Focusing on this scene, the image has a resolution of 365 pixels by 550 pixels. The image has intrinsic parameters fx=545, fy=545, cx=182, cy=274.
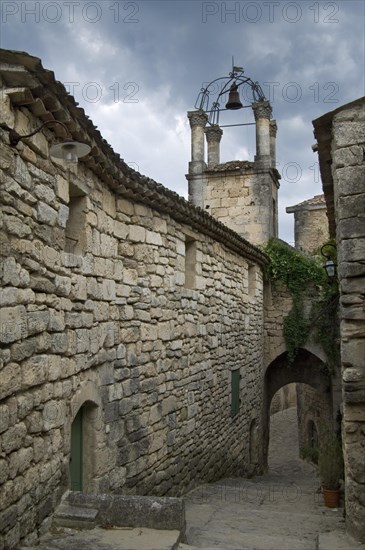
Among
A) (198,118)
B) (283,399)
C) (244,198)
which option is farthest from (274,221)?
(283,399)

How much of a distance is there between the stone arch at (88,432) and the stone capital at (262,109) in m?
10.9

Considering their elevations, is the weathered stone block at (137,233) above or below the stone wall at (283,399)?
above

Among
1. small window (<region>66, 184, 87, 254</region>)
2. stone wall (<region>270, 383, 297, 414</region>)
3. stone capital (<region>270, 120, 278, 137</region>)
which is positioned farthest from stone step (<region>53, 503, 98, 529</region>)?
stone wall (<region>270, 383, 297, 414</region>)

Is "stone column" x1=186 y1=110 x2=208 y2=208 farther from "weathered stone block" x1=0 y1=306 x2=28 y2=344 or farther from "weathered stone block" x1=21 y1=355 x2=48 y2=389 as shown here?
"weathered stone block" x1=0 y1=306 x2=28 y2=344

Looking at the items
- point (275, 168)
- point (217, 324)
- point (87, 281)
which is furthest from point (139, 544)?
point (275, 168)

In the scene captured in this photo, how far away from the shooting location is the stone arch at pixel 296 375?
1369 cm

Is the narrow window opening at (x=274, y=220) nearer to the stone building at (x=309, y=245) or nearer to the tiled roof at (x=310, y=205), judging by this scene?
the stone building at (x=309, y=245)

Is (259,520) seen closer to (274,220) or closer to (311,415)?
(274,220)

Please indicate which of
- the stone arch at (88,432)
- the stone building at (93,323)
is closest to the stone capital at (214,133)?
the stone building at (93,323)

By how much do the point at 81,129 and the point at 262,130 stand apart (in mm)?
10465

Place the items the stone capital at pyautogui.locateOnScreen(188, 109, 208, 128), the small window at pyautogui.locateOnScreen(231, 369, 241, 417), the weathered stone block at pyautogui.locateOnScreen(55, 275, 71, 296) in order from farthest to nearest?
the stone capital at pyautogui.locateOnScreen(188, 109, 208, 128), the small window at pyautogui.locateOnScreen(231, 369, 241, 417), the weathered stone block at pyautogui.locateOnScreen(55, 275, 71, 296)

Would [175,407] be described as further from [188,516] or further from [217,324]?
[217,324]

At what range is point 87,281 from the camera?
→ 16.4ft

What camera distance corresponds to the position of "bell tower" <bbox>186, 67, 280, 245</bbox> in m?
13.9
